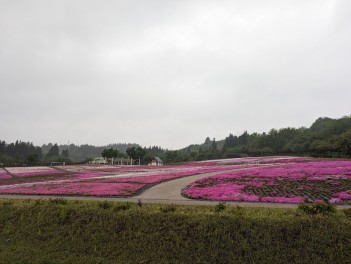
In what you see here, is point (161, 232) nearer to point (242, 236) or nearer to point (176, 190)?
point (242, 236)

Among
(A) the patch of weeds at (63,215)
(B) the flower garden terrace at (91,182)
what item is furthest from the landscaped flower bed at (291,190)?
(A) the patch of weeds at (63,215)

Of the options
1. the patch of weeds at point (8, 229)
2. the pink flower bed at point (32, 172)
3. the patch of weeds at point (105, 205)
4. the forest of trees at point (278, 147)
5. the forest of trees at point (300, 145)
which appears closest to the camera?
the patch of weeds at point (8, 229)

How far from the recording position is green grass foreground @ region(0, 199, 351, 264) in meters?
7.67

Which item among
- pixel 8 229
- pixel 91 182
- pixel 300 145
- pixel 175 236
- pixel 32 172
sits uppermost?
pixel 300 145

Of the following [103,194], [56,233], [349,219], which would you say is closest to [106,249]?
[56,233]

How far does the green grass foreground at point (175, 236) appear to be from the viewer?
7.67 metres

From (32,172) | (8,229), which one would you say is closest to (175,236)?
(8,229)

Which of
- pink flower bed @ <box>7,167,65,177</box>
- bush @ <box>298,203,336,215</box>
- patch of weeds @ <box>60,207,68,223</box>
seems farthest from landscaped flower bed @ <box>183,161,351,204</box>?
pink flower bed @ <box>7,167,65,177</box>

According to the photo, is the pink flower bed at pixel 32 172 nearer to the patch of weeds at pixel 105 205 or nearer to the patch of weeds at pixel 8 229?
the patch of weeds at pixel 8 229

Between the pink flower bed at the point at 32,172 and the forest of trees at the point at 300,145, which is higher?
the forest of trees at the point at 300,145

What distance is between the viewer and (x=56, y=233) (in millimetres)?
10539

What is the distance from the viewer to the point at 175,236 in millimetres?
8969

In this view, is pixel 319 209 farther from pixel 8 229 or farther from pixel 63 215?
pixel 8 229

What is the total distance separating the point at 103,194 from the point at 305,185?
16.0 m
